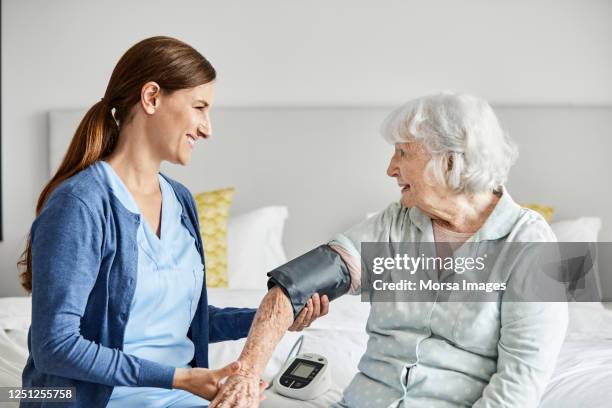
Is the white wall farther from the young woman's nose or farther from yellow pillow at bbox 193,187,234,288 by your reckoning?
the young woman's nose

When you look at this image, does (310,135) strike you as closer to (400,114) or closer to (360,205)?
(360,205)

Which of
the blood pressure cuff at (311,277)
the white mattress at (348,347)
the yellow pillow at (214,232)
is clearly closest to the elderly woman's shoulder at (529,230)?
the blood pressure cuff at (311,277)

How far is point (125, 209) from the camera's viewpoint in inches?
55.3

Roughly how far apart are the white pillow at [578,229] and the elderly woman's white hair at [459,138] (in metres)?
1.59

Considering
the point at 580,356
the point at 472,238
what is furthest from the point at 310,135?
the point at 472,238

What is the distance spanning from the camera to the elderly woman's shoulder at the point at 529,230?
1415 millimetres

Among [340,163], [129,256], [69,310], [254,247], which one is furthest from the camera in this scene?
[340,163]

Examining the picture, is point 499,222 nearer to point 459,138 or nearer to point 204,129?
point 459,138

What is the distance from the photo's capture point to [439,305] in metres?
1.45

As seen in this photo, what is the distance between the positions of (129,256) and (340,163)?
85.3 inches

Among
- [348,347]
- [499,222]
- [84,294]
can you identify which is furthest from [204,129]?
[348,347]

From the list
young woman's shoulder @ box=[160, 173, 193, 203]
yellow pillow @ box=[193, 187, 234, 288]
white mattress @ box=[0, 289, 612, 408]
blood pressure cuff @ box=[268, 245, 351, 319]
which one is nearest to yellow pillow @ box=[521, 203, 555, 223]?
white mattress @ box=[0, 289, 612, 408]

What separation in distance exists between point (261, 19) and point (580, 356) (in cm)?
234

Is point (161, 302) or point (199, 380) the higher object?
point (161, 302)
